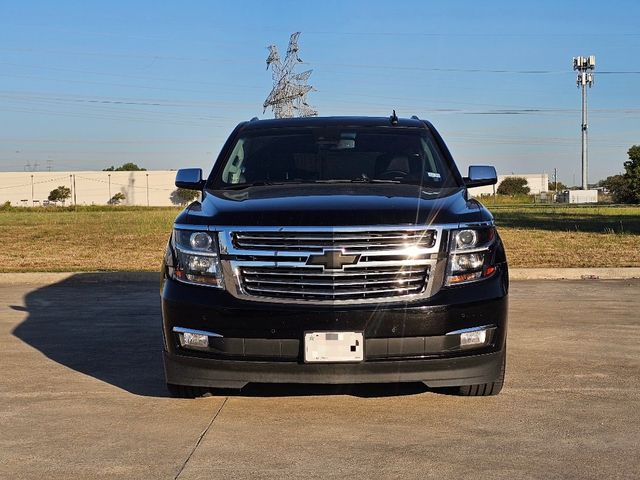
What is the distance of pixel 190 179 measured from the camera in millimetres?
6707

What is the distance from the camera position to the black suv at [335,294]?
16.3ft

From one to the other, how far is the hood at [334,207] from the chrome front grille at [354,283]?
27 centimetres

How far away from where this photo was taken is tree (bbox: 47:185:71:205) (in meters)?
119

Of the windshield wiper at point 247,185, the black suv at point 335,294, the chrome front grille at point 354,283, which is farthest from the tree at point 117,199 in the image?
the chrome front grille at point 354,283

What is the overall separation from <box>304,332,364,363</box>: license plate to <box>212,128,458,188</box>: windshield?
5.85 feet

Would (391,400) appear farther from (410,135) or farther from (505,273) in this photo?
(410,135)

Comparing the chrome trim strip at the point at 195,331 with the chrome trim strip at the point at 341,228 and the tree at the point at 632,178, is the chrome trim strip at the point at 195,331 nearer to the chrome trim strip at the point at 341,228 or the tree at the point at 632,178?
the chrome trim strip at the point at 341,228

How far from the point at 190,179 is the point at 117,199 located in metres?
119

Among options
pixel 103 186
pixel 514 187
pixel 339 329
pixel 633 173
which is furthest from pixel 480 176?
pixel 514 187

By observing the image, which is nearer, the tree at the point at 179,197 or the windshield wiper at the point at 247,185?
the windshield wiper at the point at 247,185

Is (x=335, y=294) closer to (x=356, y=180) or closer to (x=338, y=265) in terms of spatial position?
(x=338, y=265)

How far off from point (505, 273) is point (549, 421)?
90 cm

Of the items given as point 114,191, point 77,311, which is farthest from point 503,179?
point 77,311

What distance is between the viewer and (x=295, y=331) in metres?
4.95
